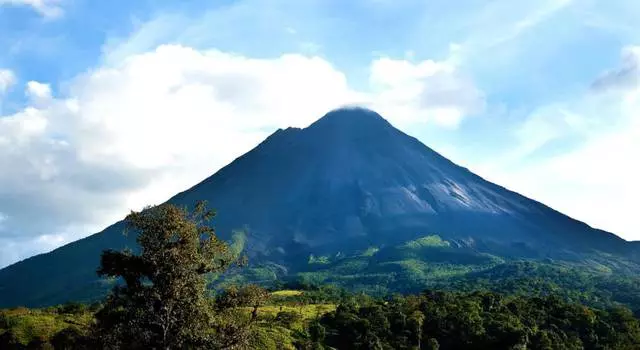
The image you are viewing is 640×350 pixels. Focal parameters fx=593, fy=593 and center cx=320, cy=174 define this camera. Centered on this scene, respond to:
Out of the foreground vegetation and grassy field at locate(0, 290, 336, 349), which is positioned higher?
grassy field at locate(0, 290, 336, 349)

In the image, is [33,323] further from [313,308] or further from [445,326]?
[445,326]

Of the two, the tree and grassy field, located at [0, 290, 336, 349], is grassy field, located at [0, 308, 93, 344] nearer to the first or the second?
grassy field, located at [0, 290, 336, 349]

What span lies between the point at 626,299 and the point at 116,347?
138493 mm

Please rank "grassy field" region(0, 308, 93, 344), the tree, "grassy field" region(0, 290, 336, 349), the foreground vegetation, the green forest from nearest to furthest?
1. the tree
2. the green forest
3. "grassy field" region(0, 308, 93, 344)
4. "grassy field" region(0, 290, 336, 349)
5. the foreground vegetation

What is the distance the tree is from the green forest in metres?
0.04

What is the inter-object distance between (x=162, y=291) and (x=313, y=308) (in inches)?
2548

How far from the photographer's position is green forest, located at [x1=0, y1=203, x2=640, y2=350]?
19.1 m

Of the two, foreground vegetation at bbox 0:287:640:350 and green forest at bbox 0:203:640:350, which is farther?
foreground vegetation at bbox 0:287:640:350

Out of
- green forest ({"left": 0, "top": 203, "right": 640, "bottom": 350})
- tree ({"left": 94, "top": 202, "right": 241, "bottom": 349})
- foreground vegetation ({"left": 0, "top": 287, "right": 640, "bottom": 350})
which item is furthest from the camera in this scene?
foreground vegetation ({"left": 0, "top": 287, "right": 640, "bottom": 350})

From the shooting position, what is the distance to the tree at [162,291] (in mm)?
18703

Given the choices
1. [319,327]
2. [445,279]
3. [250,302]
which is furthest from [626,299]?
[250,302]

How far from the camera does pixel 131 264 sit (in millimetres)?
19797

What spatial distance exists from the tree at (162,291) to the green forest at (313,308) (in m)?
0.04

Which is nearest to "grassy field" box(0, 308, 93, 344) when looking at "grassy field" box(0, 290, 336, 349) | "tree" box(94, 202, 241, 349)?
"grassy field" box(0, 290, 336, 349)
